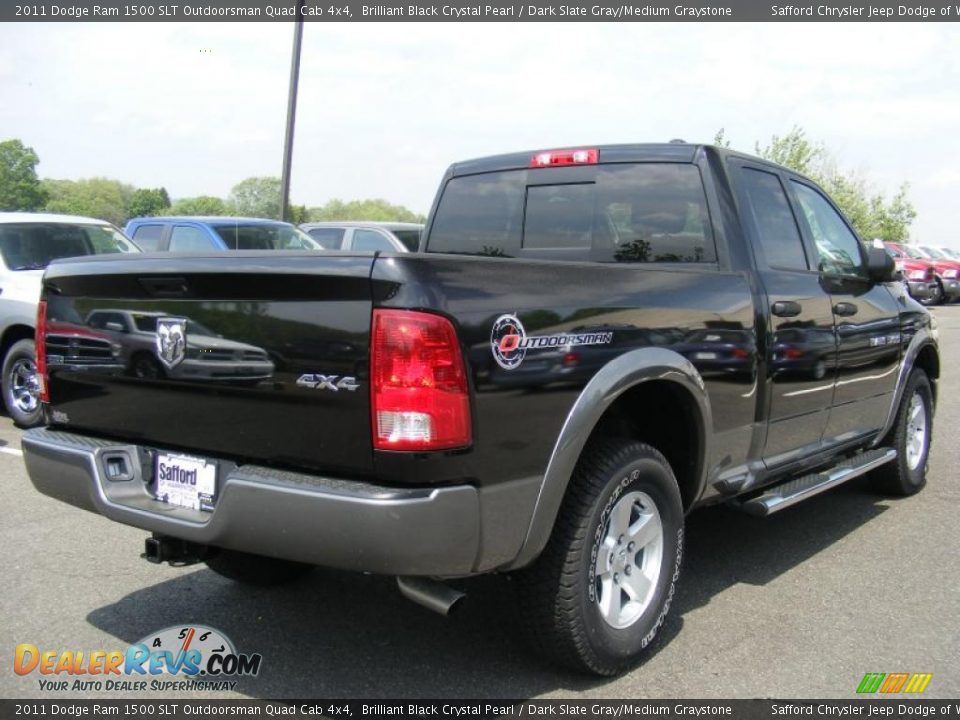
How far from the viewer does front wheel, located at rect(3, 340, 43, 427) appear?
7691mm

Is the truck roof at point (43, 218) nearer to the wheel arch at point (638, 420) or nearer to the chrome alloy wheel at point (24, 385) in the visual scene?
the chrome alloy wheel at point (24, 385)

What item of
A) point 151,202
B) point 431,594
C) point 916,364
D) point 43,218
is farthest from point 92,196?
point 431,594

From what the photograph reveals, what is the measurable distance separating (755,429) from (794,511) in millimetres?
1773

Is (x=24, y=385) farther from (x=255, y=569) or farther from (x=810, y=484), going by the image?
(x=810, y=484)

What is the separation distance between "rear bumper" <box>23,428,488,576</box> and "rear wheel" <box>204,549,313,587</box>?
99 cm

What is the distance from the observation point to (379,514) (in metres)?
2.48

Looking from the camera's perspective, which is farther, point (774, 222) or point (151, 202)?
point (151, 202)

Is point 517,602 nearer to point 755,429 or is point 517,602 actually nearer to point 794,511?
point 755,429

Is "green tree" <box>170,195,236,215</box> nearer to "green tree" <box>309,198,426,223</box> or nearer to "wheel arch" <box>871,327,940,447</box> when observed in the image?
"green tree" <box>309,198,426,223</box>

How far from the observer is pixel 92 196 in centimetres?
8125

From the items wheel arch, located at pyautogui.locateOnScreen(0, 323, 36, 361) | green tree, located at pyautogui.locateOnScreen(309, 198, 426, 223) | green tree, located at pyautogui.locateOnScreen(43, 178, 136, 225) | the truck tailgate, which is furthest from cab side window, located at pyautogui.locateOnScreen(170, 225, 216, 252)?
green tree, located at pyautogui.locateOnScreen(309, 198, 426, 223)

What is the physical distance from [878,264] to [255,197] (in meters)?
69.4

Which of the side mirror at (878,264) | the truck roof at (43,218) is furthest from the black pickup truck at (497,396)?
the truck roof at (43,218)

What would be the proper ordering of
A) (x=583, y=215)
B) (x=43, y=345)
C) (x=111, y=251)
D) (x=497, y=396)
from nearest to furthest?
(x=497, y=396), (x=43, y=345), (x=583, y=215), (x=111, y=251)
